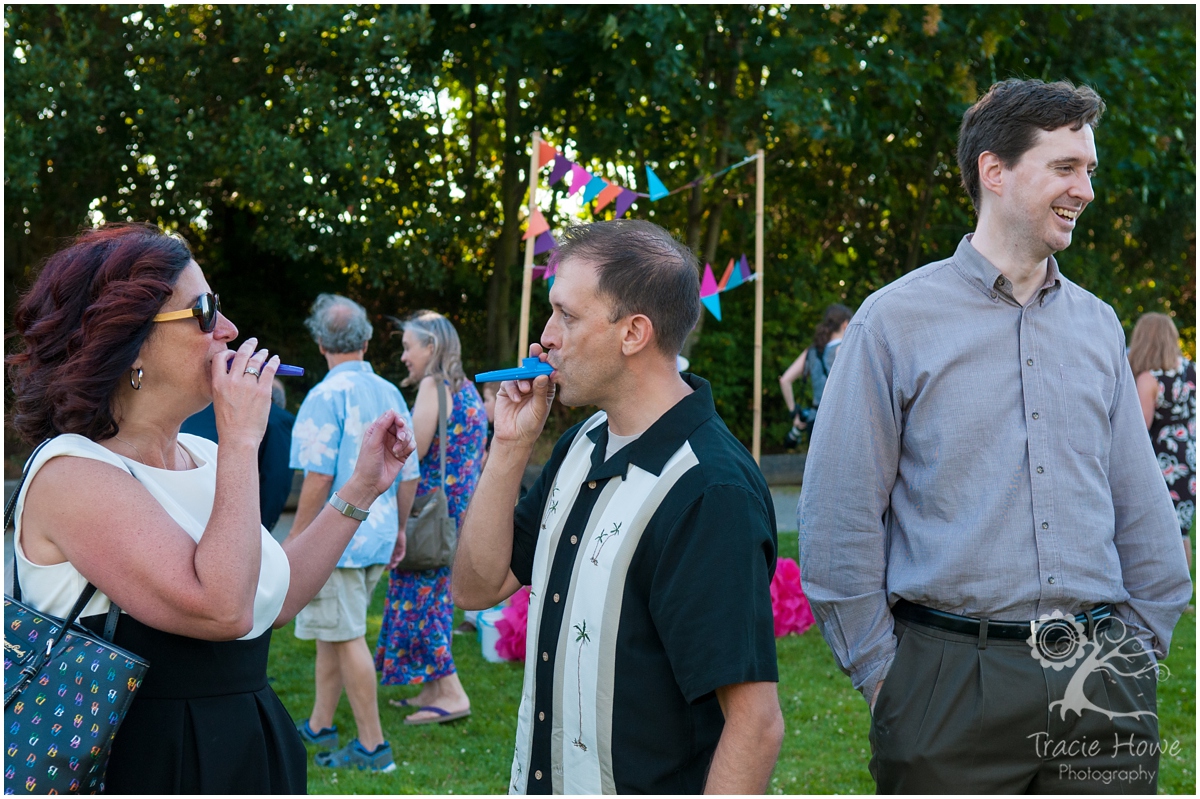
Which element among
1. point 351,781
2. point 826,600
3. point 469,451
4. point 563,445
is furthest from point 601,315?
point 469,451

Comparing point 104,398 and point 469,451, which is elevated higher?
point 104,398

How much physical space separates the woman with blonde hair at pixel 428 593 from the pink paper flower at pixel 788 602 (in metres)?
2.07

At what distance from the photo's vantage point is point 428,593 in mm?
5090

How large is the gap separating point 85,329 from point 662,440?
1.06 m

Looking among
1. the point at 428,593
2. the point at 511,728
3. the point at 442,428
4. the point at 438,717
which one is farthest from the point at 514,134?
the point at 511,728

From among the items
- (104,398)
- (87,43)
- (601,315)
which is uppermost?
(87,43)

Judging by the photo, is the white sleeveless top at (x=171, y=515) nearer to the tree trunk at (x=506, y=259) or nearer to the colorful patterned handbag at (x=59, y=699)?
the colorful patterned handbag at (x=59, y=699)

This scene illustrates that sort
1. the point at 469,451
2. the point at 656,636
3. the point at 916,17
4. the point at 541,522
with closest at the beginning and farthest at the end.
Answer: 1. the point at 656,636
2. the point at 541,522
3. the point at 469,451
4. the point at 916,17

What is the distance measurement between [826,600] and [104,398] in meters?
1.47

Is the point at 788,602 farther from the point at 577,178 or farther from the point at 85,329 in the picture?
the point at 85,329

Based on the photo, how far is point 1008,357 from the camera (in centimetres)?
226

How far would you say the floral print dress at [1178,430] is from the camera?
6.09 m

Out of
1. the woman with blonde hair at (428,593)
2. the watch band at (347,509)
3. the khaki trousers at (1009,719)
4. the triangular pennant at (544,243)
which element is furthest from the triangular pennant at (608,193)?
the khaki trousers at (1009,719)

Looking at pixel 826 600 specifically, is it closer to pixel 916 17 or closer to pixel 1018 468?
pixel 1018 468
